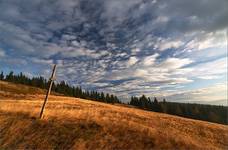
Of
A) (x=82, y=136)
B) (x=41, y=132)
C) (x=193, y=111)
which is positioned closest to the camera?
(x=82, y=136)

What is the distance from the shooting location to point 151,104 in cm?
11231

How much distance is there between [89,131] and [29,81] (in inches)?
5006

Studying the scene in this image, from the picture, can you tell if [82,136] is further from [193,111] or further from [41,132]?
[193,111]

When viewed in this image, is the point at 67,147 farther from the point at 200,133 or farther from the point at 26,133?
the point at 200,133

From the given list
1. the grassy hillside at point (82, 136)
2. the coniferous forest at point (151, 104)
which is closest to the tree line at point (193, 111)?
the coniferous forest at point (151, 104)

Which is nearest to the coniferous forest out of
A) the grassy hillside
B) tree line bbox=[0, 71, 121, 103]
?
tree line bbox=[0, 71, 121, 103]

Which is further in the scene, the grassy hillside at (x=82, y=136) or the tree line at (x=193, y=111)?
the tree line at (x=193, y=111)

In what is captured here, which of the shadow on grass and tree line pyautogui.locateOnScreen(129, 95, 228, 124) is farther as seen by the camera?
tree line pyautogui.locateOnScreen(129, 95, 228, 124)

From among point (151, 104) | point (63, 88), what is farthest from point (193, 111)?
point (63, 88)

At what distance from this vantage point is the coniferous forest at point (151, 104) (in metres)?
92.6

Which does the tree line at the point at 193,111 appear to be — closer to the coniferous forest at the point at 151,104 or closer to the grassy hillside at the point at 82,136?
the coniferous forest at the point at 151,104

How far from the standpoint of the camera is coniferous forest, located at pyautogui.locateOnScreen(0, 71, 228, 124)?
92.6 m

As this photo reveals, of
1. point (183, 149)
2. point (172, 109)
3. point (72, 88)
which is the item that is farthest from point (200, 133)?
point (72, 88)

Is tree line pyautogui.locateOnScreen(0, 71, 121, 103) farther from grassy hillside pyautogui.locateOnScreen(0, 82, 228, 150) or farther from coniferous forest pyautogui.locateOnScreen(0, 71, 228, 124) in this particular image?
grassy hillside pyautogui.locateOnScreen(0, 82, 228, 150)
